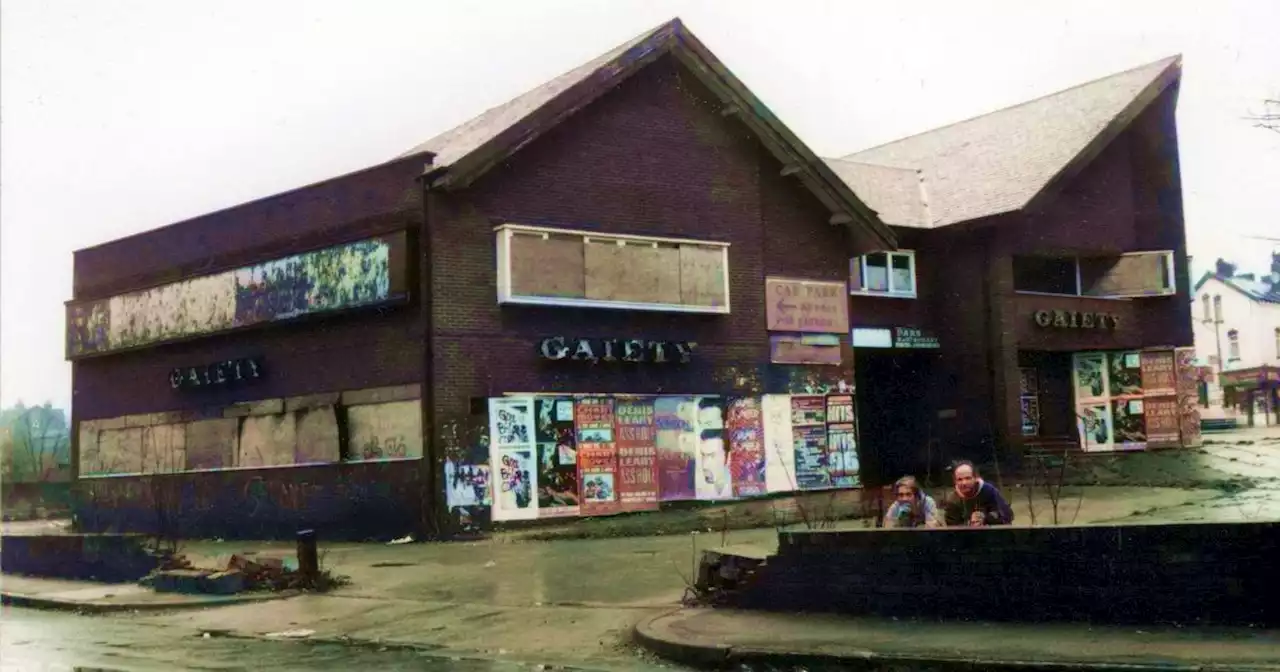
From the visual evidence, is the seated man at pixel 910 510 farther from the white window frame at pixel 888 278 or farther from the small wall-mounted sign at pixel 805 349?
the white window frame at pixel 888 278

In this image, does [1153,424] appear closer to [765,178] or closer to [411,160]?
[765,178]

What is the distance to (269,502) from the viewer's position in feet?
79.8

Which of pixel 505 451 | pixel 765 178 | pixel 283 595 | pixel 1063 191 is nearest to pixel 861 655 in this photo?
pixel 283 595

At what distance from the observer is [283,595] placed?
15.1 meters

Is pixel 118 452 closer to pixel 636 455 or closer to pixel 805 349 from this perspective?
pixel 636 455

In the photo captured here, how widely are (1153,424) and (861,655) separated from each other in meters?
25.7

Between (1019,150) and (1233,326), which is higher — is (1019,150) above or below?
above

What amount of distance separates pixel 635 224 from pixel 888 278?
931 cm

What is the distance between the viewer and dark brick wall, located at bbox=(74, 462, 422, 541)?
72.0 ft

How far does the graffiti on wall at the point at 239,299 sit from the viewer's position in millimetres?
22375

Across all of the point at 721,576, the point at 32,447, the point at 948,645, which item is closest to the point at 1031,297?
the point at 721,576

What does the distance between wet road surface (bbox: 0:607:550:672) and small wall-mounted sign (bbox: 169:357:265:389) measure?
445 inches

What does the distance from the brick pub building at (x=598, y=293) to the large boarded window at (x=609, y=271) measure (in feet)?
0.17

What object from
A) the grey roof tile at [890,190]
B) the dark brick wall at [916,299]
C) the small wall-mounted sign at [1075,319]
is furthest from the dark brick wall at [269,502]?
the small wall-mounted sign at [1075,319]
